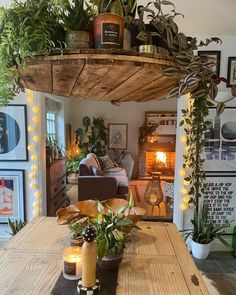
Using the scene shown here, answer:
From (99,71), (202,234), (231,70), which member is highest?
(231,70)

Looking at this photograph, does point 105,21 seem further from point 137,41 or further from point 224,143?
point 224,143

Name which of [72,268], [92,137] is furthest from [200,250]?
[92,137]

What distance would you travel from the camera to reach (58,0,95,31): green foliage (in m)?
0.87

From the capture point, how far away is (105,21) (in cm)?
82

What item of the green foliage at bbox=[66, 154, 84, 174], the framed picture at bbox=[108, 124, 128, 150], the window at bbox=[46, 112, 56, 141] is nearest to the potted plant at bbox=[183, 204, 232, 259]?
the window at bbox=[46, 112, 56, 141]

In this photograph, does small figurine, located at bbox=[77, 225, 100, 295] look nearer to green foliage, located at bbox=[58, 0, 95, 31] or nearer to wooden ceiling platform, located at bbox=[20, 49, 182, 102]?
wooden ceiling platform, located at bbox=[20, 49, 182, 102]

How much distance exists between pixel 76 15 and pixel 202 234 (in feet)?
8.77

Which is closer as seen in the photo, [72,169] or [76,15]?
[76,15]

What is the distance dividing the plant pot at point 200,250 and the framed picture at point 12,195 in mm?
2080

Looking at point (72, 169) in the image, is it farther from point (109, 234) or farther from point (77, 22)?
point (77, 22)

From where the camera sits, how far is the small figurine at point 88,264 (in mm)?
1000

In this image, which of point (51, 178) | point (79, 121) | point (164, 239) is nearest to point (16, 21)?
point (164, 239)

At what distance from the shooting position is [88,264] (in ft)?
3.32

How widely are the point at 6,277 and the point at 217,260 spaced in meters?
2.54
